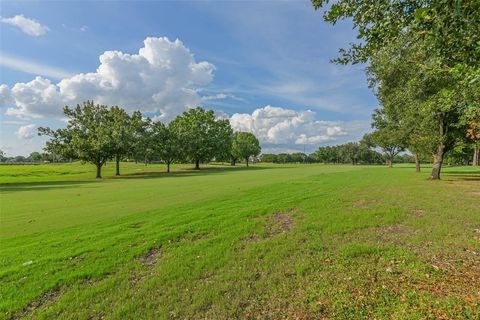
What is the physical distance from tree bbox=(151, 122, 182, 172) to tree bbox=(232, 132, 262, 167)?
3540 cm

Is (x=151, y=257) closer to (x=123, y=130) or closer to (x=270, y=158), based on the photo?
(x=123, y=130)

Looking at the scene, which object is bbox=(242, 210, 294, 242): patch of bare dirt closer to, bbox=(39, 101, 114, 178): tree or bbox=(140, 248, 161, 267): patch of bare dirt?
bbox=(140, 248, 161, 267): patch of bare dirt

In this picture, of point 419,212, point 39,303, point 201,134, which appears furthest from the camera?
point 201,134

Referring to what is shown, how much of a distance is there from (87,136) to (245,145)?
57.9 meters

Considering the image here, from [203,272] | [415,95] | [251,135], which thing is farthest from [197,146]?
[203,272]

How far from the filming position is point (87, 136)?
42.8 meters

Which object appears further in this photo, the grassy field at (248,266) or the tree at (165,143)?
the tree at (165,143)

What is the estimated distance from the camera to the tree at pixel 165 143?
175 feet

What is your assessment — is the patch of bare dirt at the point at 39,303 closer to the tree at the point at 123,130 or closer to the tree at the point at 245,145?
the tree at the point at 123,130

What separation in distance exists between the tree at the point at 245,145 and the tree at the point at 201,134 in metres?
17.3

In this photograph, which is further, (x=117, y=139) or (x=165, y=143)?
(x=165, y=143)

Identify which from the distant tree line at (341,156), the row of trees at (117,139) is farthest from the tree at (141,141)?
the distant tree line at (341,156)

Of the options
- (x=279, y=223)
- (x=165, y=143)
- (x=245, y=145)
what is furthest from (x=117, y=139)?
(x=245, y=145)

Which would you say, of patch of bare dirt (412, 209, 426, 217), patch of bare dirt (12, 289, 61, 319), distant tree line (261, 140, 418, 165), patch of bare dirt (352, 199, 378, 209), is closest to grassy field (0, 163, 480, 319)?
patch of bare dirt (12, 289, 61, 319)
